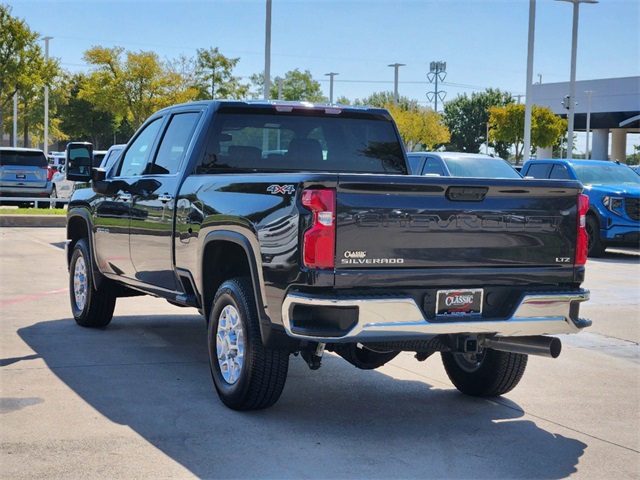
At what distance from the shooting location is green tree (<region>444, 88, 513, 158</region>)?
10506 cm

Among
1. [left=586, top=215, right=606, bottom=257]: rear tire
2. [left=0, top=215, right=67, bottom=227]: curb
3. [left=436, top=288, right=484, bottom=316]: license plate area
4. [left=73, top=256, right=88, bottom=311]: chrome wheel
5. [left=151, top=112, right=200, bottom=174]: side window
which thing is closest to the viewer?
[left=436, top=288, right=484, bottom=316]: license plate area

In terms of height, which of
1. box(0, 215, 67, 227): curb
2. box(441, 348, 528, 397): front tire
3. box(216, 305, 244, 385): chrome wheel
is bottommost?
box(0, 215, 67, 227): curb

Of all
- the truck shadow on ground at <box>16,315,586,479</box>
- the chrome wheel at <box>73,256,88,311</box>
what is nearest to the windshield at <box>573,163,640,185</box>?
the chrome wheel at <box>73,256,88,311</box>

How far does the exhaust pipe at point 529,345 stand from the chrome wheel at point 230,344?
153cm

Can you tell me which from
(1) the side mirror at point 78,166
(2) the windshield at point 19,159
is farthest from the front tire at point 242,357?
(2) the windshield at point 19,159

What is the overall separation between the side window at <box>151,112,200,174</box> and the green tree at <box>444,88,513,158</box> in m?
99.0

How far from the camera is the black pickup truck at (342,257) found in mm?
5480

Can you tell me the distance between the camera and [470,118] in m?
106

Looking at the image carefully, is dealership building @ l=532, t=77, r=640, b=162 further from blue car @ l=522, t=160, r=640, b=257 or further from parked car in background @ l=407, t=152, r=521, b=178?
parked car in background @ l=407, t=152, r=521, b=178

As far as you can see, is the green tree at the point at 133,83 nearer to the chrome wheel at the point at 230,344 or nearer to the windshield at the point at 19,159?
the windshield at the point at 19,159

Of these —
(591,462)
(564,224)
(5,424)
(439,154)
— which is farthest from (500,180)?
(439,154)

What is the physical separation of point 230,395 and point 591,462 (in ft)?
7.43

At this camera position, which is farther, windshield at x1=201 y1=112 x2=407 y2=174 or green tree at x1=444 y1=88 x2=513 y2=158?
green tree at x1=444 y1=88 x2=513 y2=158

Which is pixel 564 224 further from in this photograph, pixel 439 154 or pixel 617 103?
pixel 617 103
